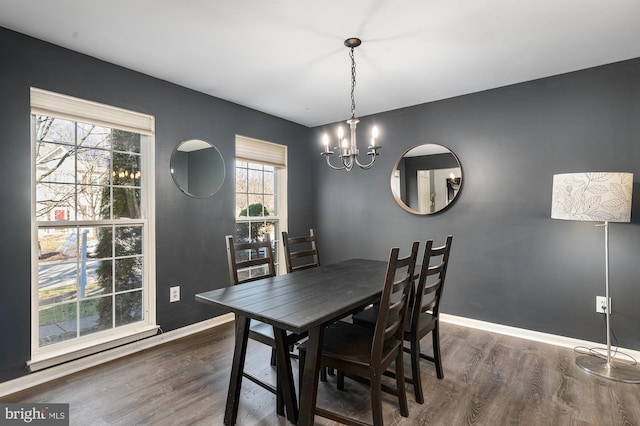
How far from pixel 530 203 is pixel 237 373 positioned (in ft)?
9.43

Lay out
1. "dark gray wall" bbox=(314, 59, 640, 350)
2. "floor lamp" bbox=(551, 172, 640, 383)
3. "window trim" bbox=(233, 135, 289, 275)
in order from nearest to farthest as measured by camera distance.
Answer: "floor lamp" bbox=(551, 172, 640, 383), "dark gray wall" bbox=(314, 59, 640, 350), "window trim" bbox=(233, 135, 289, 275)

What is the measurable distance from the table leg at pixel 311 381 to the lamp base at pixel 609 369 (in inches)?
85.3

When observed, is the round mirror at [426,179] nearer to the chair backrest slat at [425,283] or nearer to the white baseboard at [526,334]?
the white baseboard at [526,334]

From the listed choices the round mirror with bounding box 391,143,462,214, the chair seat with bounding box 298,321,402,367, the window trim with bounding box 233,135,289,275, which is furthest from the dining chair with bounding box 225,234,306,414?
the round mirror with bounding box 391,143,462,214

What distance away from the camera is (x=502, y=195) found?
3.12 m

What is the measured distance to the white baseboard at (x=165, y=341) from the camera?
2.14m

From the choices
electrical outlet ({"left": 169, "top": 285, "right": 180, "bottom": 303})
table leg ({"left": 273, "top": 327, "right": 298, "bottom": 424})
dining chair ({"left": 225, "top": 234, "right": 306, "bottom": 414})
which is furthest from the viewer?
electrical outlet ({"left": 169, "top": 285, "right": 180, "bottom": 303})

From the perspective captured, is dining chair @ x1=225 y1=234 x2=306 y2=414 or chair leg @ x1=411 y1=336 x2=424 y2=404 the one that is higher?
dining chair @ x1=225 y1=234 x2=306 y2=414

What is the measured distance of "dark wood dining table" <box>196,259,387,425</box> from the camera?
1.52 m

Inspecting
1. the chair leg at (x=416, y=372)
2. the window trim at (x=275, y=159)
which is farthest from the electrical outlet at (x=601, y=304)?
Answer: the window trim at (x=275, y=159)

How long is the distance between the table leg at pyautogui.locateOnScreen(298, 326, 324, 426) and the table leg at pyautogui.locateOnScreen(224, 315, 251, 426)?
1.36 feet

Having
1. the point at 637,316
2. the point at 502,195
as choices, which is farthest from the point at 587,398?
the point at 502,195

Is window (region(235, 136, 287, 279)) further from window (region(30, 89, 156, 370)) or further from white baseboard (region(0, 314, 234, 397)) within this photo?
window (region(30, 89, 156, 370))

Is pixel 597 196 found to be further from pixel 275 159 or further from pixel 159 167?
pixel 159 167
